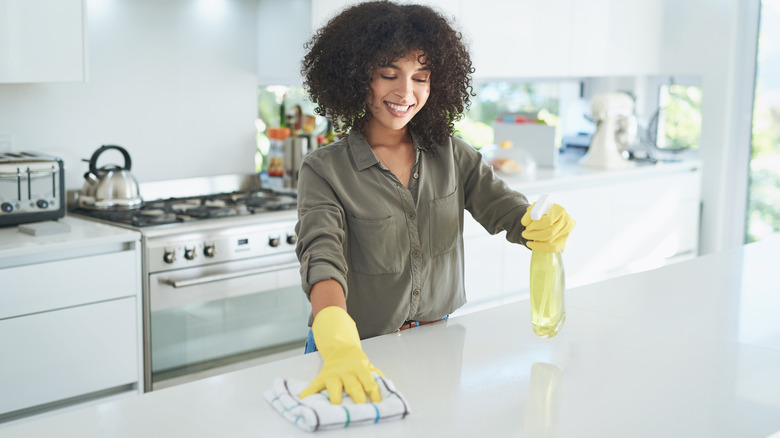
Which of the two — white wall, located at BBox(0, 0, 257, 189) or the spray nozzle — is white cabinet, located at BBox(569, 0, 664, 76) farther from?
the spray nozzle

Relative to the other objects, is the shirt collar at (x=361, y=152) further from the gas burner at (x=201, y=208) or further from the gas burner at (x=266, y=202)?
the gas burner at (x=266, y=202)

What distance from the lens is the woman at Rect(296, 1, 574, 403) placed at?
Result: 1538mm

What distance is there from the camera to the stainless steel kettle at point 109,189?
8.80 feet

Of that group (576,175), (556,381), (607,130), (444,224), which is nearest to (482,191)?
(444,224)

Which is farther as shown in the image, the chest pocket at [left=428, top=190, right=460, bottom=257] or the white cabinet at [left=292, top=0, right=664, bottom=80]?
the white cabinet at [left=292, top=0, right=664, bottom=80]

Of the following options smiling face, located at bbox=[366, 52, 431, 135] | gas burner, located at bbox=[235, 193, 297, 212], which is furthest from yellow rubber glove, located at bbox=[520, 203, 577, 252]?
gas burner, located at bbox=[235, 193, 297, 212]

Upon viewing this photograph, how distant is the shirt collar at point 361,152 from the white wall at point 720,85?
126 inches

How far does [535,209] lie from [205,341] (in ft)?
4.93

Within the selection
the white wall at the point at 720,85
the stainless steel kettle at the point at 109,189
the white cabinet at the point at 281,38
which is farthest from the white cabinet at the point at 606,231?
the stainless steel kettle at the point at 109,189

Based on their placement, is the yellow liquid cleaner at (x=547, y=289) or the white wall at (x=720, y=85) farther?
the white wall at (x=720, y=85)

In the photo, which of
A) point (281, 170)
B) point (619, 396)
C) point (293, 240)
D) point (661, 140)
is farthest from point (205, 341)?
point (661, 140)

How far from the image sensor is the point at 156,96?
307cm

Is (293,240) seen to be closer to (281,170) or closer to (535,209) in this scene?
(281,170)

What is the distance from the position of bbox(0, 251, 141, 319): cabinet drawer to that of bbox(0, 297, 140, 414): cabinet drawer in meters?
0.03
